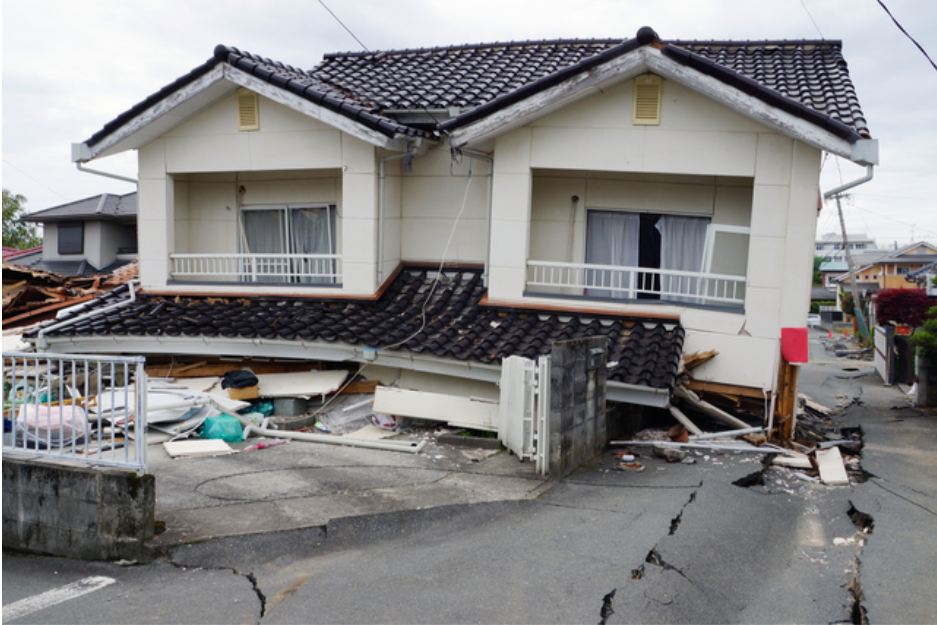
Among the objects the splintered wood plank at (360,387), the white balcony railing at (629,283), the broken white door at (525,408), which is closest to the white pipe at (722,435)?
the white balcony railing at (629,283)

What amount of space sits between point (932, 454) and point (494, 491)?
6.94m

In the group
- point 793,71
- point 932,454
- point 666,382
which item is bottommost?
point 932,454

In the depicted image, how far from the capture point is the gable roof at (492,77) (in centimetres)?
968

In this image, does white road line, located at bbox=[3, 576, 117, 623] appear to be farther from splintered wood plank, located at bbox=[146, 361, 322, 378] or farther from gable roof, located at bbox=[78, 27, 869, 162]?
gable roof, located at bbox=[78, 27, 869, 162]

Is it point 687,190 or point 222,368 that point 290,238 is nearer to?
point 222,368

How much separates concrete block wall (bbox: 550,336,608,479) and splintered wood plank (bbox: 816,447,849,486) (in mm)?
2687

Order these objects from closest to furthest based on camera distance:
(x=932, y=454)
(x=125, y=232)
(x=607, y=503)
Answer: (x=607, y=503), (x=932, y=454), (x=125, y=232)

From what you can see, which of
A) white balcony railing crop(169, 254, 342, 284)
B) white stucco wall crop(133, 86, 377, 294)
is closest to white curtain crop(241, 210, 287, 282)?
white balcony railing crop(169, 254, 342, 284)

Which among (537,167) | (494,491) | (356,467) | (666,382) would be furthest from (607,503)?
(537,167)

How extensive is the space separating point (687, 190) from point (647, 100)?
1.75 m

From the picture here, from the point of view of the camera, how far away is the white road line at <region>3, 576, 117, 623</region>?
15.9 feet

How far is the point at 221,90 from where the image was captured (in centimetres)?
1198

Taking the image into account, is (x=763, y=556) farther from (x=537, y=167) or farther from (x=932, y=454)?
(x=537, y=167)

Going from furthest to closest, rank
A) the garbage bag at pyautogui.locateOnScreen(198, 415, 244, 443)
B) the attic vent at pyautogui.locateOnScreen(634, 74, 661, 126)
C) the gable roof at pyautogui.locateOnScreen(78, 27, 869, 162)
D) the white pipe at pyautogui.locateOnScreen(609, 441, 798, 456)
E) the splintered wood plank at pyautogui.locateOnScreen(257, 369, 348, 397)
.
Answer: the splintered wood plank at pyautogui.locateOnScreen(257, 369, 348, 397)
the attic vent at pyautogui.locateOnScreen(634, 74, 661, 126)
the gable roof at pyautogui.locateOnScreen(78, 27, 869, 162)
the garbage bag at pyautogui.locateOnScreen(198, 415, 244, 443)
the white pipe at pyautogui.locateOnScreen(609, 441, 798, 456)
